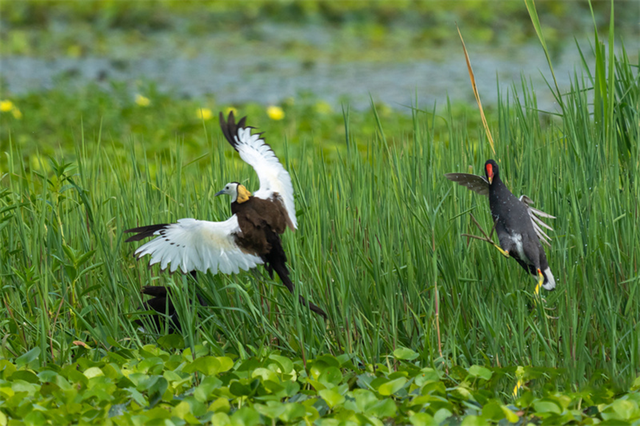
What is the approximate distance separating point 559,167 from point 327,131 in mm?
4627

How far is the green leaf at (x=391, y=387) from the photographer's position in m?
2.22

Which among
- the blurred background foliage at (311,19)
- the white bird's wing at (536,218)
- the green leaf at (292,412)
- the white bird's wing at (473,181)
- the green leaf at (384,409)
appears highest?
the blurred background foliage at (311,19)

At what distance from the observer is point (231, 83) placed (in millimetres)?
10555

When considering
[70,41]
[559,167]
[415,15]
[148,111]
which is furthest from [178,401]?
[415,15]

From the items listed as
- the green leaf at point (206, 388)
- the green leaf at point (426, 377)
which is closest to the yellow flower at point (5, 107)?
the green leaf at point (206, 388)

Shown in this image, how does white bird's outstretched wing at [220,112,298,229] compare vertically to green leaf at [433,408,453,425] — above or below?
above

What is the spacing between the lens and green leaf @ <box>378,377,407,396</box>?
2.22 meters

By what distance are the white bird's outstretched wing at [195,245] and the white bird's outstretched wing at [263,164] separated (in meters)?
0.19

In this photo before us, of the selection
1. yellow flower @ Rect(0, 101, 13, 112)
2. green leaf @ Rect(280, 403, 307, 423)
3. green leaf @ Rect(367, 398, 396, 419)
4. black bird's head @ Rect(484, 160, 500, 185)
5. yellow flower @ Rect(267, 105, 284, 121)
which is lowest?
green leaf @ Rect(367, 398, 396, 419)

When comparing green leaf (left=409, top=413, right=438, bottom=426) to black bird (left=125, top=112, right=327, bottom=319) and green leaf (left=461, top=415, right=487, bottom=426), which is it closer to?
green leaf (left=461, top=415, right=487, bottom=426)

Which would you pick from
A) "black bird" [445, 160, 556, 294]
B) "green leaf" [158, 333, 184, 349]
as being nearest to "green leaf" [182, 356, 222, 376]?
Result: "green leaf" [158, 333, 184, 349]

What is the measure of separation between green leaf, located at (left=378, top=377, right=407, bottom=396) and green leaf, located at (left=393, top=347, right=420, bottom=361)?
0.16 m

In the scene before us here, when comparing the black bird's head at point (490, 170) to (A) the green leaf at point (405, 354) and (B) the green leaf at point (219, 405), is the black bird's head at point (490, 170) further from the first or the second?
(B) the green leaf at point (219, 405)

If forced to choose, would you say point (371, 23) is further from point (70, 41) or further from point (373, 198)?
point (373, 198)
